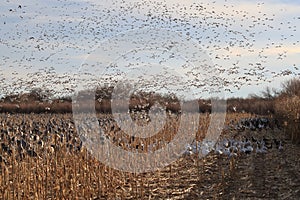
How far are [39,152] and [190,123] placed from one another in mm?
9627

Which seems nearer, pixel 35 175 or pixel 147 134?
pixel 35 175

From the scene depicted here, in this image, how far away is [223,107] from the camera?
23.0m

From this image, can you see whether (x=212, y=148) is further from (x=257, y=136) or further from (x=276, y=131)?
(x=276, y=131)

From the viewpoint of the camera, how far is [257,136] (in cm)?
1492

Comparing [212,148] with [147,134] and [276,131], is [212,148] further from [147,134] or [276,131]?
[276,131]

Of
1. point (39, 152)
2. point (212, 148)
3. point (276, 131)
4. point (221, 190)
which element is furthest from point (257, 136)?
point (39, 152)

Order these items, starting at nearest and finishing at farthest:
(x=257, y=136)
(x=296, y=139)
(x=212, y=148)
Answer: (x=212, y=148), (x=296, y=139), (x=257, y=136)

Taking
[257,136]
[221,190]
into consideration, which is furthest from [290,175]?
[257,136]

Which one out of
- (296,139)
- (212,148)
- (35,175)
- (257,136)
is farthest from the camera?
(257,136)

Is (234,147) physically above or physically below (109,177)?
above

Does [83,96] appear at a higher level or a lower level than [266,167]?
higher

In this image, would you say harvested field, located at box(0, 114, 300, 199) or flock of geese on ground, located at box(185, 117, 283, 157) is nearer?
harvested field, located at box(0, 114, 300, 199)

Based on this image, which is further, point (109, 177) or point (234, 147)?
point (234, 147)

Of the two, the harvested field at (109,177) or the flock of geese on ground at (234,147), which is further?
the flock of geese on ground at (234,147)
